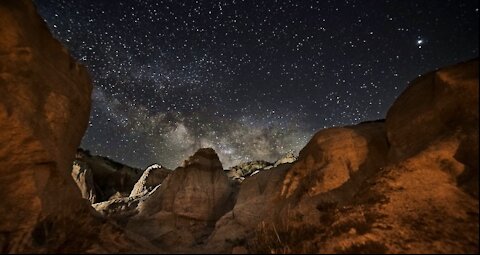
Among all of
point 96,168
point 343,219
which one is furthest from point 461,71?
point 96,168

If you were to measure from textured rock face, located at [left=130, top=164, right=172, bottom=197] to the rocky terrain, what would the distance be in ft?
25.2

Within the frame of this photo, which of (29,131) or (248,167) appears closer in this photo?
(29,131)

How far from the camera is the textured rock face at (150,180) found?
69.6 feet

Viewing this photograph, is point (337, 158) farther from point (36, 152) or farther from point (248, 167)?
point (248, 167)

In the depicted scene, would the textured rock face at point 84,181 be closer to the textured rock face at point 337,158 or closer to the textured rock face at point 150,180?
the textured rock face at point 150,180

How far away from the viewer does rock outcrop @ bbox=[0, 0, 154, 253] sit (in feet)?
27.6

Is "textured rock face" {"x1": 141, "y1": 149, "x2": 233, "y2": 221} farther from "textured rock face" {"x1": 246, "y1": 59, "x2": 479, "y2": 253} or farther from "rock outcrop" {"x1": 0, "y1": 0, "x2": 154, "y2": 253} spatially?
"textured rock face" {"x1": 246, "y1": 59, "x2": 479, "y2": 253}

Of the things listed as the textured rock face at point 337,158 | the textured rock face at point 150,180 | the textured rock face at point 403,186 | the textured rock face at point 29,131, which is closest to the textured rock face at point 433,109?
the textured rock face at point 403,186

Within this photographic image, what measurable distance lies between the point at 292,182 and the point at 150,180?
13.3m

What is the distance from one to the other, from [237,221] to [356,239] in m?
5.33

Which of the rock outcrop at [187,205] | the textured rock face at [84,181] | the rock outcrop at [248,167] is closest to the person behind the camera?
the rock outcrop at [187,205]

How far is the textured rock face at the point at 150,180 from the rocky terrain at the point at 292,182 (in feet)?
25.2

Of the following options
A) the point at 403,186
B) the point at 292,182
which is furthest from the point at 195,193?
the point at 403,186

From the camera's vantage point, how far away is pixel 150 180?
2198 cm
